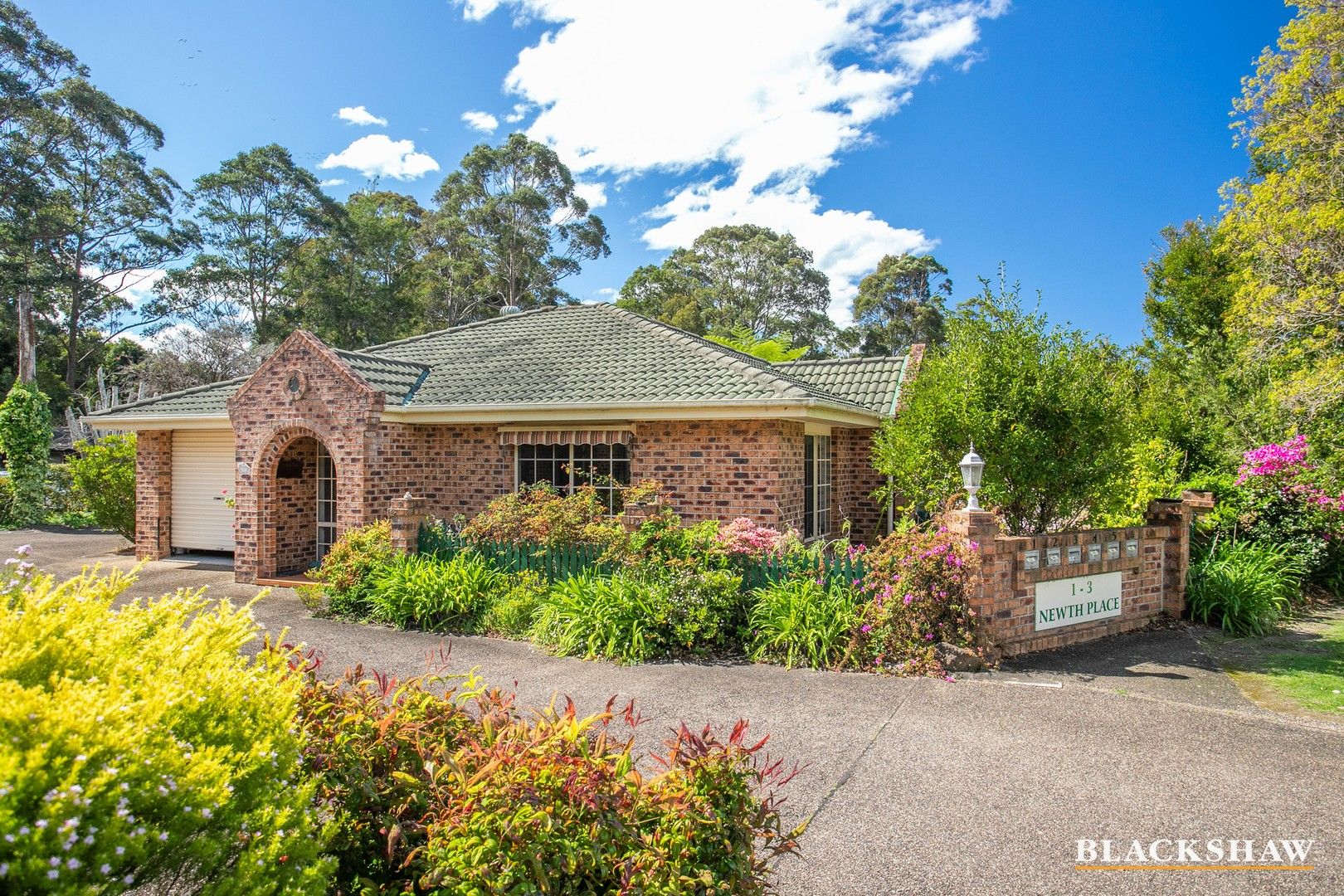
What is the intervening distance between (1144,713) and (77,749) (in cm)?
700

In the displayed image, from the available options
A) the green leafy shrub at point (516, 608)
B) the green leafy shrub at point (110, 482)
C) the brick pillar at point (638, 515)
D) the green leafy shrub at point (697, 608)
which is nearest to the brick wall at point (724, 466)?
the brick pillar at point (638, 515)

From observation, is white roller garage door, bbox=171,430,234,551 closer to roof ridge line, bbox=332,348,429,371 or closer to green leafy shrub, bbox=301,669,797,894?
roof ridge line, bbox=332,348,429,371

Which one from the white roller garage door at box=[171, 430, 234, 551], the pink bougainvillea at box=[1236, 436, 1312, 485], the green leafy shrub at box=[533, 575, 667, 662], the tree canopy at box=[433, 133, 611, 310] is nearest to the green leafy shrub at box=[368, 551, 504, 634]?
the green leafy shrub at box=[533, 575, 667, 662]

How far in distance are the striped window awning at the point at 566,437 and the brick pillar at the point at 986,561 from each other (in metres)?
5.31

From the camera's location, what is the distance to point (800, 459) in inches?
461

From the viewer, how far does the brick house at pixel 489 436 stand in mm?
10922

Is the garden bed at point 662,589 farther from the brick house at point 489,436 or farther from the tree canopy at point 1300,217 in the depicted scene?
the tree canopy at point 1300,217

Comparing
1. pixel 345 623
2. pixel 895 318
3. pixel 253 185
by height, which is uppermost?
pixel 253 185

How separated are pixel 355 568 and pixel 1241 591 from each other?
11.5m

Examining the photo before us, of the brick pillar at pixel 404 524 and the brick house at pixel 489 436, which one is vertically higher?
the brick house at pixel 489 436

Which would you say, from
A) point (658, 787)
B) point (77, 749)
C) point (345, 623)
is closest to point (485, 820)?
point (658, 787)

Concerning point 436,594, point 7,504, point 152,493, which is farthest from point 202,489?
point 7,504

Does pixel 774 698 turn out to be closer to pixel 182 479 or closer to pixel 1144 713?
pixel 1144 713

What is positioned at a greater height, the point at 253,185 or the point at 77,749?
the point at 253,185
